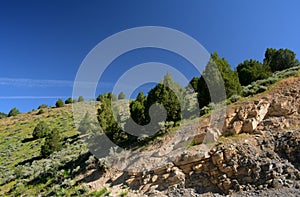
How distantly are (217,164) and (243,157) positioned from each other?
4.03 ft

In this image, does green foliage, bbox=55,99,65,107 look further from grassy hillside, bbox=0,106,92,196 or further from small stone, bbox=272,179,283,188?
small stone, bbox=272,179,283,188

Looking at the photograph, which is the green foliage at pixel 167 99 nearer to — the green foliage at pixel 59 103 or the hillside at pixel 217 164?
the hillside at pixel 217 164

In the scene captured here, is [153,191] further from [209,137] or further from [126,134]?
[126,134]

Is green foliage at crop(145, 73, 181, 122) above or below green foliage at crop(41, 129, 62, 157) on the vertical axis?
above

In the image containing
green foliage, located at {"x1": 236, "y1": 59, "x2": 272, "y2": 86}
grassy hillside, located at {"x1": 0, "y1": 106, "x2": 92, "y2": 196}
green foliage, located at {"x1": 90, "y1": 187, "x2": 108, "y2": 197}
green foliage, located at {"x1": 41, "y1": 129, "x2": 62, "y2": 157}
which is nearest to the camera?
green foliage, located at {"x1": 90, "y1": 187, "x2": 108, "y2": 197}

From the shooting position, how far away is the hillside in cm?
782

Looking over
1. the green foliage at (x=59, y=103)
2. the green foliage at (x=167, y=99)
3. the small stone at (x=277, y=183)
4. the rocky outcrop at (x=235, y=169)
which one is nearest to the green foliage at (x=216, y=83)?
the green foliage at (x=167, y=99)

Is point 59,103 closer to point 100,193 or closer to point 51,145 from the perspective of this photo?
point 51,145

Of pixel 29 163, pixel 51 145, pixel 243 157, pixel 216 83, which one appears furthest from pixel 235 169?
pixel 29 163

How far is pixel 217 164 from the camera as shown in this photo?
873 centimetres

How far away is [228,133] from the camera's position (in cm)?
1032

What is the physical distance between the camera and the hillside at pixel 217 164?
7820 mm

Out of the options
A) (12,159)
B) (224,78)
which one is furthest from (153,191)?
(12,159)

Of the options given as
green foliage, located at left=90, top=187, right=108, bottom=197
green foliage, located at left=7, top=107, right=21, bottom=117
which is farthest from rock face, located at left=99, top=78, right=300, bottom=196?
green foliage, located at left=7, top=107, right=21, bottom=117
